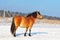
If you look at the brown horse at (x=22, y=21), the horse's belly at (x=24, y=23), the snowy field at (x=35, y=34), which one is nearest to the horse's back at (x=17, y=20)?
the brown horse at (x=22, y=21)

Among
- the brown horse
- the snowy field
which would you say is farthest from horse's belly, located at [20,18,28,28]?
the snowy field

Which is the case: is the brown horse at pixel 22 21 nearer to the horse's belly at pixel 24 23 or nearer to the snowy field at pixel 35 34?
the horse's belly at pixel 24 23

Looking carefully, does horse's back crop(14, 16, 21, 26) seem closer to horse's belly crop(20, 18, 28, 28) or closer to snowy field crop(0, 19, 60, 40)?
horse's belly crop(20, 18, 28, 28)

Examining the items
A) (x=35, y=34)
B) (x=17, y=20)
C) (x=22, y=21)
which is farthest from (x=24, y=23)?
(x=35, y=34)

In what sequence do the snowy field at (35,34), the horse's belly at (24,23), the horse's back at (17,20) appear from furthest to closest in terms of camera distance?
the horse's belly at (24,23), the horse's back at (17,20), the snowy field at (35,34)

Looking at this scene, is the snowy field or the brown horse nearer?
the snowy field

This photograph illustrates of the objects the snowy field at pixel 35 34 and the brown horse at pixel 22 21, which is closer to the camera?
the snowy field at pixel 35 34

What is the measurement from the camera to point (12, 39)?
558 inches

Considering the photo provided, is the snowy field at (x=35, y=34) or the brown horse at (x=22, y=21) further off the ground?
the brown horse at (x=22, y=21)

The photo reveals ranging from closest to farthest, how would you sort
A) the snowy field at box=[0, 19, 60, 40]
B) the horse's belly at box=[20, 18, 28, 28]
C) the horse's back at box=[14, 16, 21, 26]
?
the snowy field at box=[0, 19, 60, 40] → the horse's back at box=[14, 16, 21, 26] → the horse's belly at box=[20, 18, 28, 28]

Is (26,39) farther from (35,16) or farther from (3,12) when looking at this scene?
(3,12)

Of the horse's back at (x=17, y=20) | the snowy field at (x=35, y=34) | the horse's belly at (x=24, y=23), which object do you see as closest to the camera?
the snowy field at (x=35, y=34)

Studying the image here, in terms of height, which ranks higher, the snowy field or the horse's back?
the horse's back

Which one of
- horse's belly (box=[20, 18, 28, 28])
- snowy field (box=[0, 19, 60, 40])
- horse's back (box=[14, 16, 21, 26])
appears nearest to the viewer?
snowy field (box=[0, 19, 60, 40])
